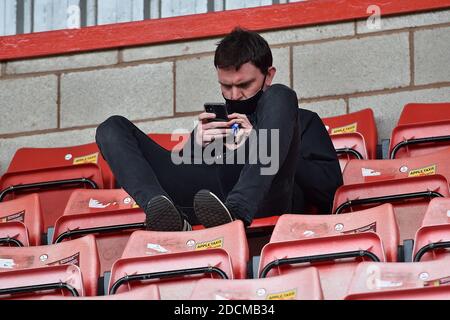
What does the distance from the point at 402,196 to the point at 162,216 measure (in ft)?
2.06

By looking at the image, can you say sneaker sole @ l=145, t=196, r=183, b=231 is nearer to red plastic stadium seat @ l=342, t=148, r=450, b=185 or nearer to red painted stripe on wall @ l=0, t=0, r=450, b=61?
red plastic stadium seat @ l=342, t=148, r=450, b=185

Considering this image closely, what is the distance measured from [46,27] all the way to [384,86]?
148 centimetres

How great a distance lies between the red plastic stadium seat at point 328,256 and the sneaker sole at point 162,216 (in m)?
0.38

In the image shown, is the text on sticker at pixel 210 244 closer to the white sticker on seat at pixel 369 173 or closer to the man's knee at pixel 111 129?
the man's knee at pixel 111 129

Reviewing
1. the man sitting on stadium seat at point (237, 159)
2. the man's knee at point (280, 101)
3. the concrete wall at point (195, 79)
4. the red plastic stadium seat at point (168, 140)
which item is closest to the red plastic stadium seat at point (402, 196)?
the man sitting on stadium seat at point (237, 159)

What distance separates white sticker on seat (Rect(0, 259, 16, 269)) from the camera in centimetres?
343

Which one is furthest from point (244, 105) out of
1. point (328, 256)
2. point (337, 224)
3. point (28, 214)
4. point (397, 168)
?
point (328, 256)

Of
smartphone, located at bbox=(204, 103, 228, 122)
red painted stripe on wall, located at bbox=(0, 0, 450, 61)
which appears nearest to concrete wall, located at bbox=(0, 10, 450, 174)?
red painted stripe on wall, located at bbox=(0, 0, 450, 61)

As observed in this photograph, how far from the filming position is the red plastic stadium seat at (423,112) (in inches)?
170

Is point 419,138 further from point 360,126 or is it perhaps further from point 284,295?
point 284,295

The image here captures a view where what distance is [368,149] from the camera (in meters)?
4.29

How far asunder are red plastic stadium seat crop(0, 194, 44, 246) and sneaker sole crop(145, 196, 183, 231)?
56 centimetres

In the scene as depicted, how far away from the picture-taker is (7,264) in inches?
135
